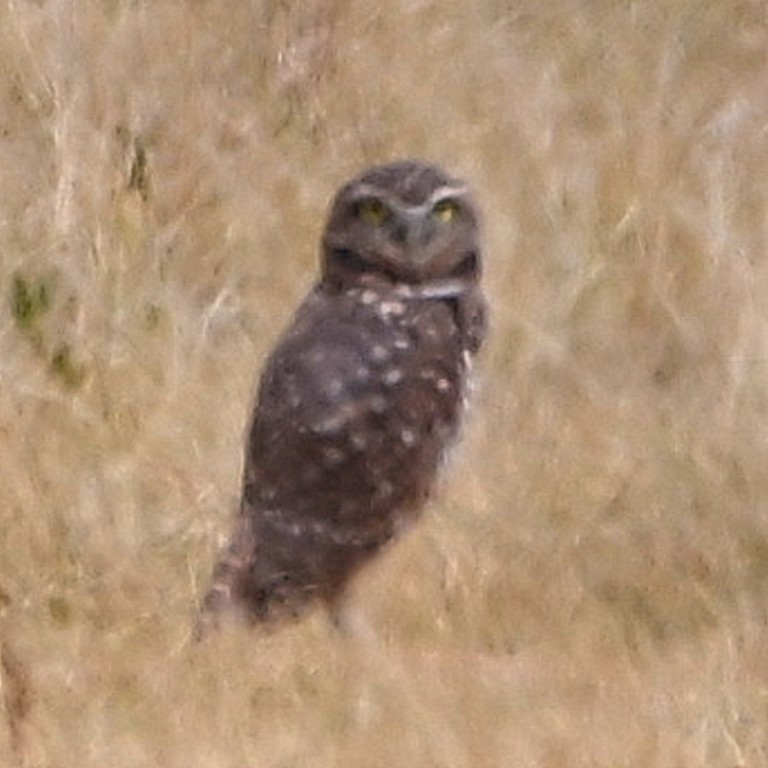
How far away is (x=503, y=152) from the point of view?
486 centimetres

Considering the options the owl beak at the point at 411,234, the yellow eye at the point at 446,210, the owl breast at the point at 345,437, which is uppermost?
the yellow eye at the point at 446,210

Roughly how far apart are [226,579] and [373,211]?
608 millimetres

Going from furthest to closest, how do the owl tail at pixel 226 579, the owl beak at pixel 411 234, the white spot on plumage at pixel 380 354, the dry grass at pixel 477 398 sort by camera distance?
the owl beak at pixel 411 234 < the white spot on plumage at pixel 380 354 < the owl tail at pixel 226 579 < the dry grass at pixel 477 398

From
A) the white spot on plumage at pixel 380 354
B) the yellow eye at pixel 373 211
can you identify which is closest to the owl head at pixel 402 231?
the yellow eye at pixel 373 211

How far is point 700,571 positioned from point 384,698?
0.69 metres

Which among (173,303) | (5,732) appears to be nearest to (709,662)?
(5,732)

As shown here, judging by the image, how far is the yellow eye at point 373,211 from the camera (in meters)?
3.72

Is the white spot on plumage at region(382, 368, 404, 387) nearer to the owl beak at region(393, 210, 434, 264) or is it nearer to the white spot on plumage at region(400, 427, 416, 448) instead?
the white spot on plumage at region(400, 427, 416, 448)

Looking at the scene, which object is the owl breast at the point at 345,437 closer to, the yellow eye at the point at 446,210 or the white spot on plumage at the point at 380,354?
the white spot on plumage at the point at 380,354

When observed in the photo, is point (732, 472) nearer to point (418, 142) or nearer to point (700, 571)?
point (700, 571)

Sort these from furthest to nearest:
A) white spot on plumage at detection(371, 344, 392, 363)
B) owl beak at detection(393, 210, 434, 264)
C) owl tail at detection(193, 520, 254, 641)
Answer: owl beak at detection(393, 210, 434, 264) → white spot on plumage at detection(371, 344, 392, 363) → owl tail at detection(193, 520, 254, 641)

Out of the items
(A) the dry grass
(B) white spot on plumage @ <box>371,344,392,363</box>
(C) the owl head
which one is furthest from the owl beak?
(A) the dry grass

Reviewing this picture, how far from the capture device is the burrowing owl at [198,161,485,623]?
350 cm

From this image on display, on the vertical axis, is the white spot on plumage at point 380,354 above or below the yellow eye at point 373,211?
below
